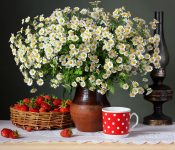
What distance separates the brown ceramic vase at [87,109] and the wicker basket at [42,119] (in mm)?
66

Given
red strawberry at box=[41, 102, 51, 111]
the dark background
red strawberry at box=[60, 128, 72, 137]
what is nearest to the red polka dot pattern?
red strawberry at box=[60, 128, 72, 137]

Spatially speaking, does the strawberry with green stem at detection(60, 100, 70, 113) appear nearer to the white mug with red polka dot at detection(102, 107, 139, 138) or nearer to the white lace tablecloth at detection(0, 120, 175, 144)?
the white lace tablecloth at detection(0, 120, 175, 144)

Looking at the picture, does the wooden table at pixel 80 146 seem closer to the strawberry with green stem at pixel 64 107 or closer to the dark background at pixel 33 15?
the strawberry with green stem at pixel 64 107

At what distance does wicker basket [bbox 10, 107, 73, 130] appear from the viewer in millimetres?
1673

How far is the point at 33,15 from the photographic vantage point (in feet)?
7.97

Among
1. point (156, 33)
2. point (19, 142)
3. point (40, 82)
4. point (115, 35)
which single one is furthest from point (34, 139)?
point (156, 33)

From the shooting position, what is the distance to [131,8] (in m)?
2.44

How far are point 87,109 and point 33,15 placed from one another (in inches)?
38.4

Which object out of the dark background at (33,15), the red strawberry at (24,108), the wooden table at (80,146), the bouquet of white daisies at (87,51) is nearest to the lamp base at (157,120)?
the bouquet of white daisies at (87,51)

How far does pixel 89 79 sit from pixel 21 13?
99cm

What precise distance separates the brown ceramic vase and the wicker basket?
0.22ft

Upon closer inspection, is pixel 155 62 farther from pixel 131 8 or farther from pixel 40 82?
pixel 131 8

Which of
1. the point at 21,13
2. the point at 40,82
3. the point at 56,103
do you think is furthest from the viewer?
the point at 21,13

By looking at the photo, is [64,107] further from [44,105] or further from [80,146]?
[80,146]
